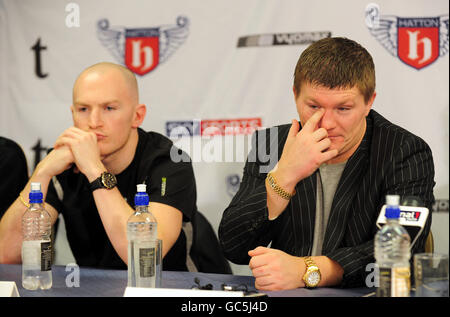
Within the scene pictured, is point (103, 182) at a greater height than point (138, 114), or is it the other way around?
point (138, 114)

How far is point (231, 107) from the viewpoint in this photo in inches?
120

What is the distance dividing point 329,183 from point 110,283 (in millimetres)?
806

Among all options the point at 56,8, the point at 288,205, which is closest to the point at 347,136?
the point at 288,205

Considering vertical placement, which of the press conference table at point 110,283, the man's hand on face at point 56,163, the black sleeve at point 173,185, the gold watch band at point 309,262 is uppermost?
the man's hand on face at point 56,163

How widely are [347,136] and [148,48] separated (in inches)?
62.5

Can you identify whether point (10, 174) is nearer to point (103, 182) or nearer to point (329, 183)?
point (103, 182)

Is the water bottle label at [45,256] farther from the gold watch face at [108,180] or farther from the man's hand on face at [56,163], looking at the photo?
the man's hand on face at [56,163]

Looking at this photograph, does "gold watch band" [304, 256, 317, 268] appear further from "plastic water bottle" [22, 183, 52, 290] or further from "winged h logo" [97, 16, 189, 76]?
"winged h logo" [97, 16, 189, 76]

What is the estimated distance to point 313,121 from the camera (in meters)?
1.85

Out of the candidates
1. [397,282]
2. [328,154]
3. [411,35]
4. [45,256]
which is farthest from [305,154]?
[411,35]

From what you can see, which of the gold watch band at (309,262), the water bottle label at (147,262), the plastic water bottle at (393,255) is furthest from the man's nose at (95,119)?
the plastic water bottle at (393,255)

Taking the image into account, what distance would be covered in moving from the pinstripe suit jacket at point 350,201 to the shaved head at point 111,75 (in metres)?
0.68

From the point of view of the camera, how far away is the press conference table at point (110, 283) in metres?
1.65

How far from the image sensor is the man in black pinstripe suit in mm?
1719
